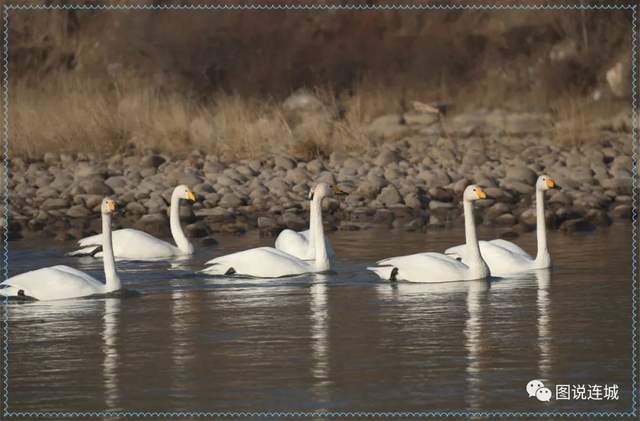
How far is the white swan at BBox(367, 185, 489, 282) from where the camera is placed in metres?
14.2

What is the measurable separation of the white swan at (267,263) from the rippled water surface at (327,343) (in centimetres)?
13

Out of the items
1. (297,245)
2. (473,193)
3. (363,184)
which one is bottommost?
(297,245)

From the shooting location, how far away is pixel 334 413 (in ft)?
28.5

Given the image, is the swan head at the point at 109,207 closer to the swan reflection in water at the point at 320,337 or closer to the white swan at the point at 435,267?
the swan reflection in water at the point at 320,337

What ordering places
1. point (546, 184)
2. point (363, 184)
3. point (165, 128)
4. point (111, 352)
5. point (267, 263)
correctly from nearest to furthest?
point (111, 352) < point (267, 263) < point (546, 184) < point (363, 184) < point (165, 128)

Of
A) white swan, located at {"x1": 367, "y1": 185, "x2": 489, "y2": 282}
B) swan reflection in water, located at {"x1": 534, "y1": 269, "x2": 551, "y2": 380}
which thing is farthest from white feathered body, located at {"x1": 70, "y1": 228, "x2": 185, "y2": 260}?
swan reflection in water, located at {"x1": 534, "y1": 269, "x2": 551, "y2": 380}

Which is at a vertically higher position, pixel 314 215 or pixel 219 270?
pixel 314 215

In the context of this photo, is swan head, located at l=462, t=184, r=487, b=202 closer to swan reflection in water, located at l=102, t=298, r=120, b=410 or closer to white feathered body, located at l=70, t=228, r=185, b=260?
swan reflection in water, located at l=102, t=298, r=120, b=410

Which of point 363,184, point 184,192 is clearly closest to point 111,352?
point 184,192

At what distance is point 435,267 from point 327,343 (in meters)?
3.39

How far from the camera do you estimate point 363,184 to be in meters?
21.7

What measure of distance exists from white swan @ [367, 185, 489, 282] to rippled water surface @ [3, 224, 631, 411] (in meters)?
0.12

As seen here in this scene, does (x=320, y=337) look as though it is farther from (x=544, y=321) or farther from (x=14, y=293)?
(x=14, y=293)

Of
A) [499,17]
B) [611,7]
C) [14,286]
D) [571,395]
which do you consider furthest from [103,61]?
[571,395]
